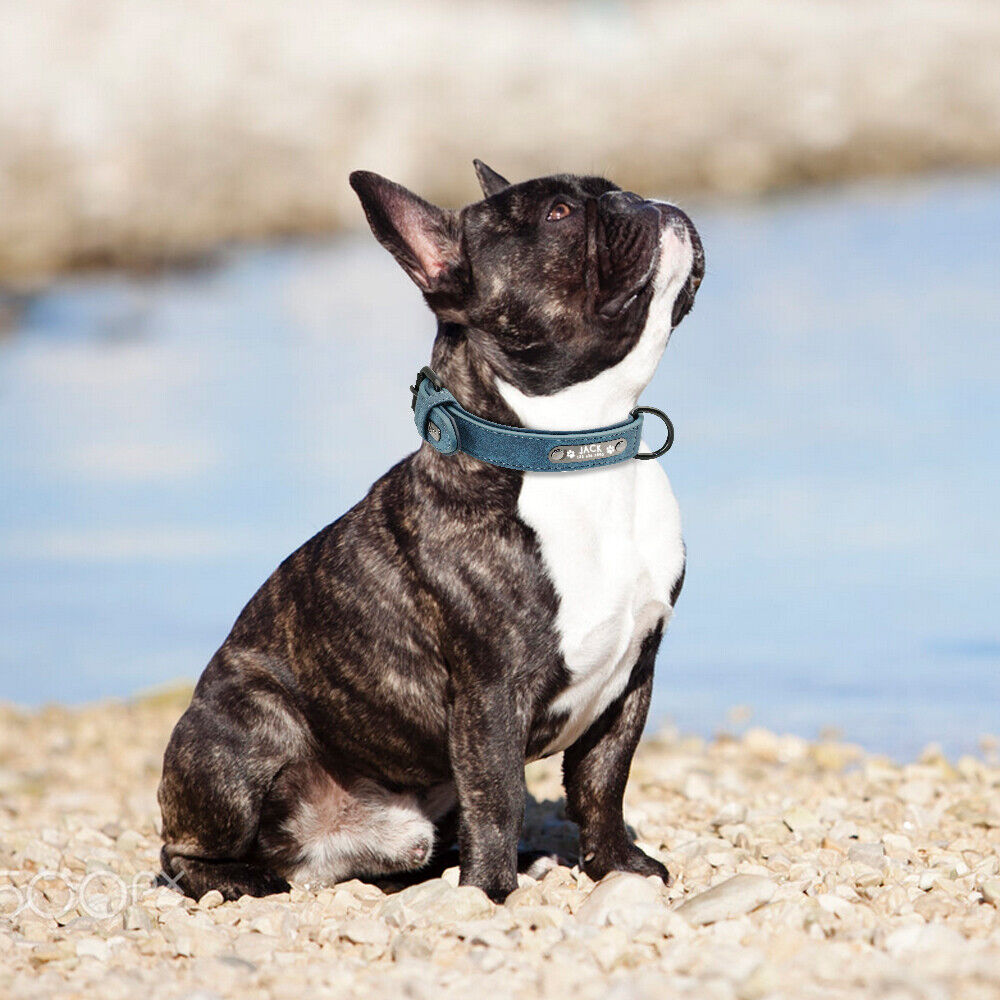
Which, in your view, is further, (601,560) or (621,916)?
(601,560)

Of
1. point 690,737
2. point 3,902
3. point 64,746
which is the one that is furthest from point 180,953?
point 64,746

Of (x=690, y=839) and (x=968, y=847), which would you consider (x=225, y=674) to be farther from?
(x=968, y=847)

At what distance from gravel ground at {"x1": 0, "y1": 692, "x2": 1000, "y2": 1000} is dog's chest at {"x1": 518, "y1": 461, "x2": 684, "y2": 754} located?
2.35 ft

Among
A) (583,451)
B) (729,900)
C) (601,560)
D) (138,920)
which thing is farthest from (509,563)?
(138,920)

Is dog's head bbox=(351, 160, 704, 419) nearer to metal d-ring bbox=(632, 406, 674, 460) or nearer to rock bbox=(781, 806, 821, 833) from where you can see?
metal d-ring bbox=(632, 406, 674, 460)

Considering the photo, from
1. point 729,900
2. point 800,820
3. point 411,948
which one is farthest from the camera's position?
point 800,820

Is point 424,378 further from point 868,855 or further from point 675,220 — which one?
point 868,855

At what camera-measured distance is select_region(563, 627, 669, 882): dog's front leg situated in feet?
17.8

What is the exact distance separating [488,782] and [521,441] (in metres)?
1.14

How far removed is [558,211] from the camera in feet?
16.7

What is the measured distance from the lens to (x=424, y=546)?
16.6ft

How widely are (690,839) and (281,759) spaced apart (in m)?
1.81

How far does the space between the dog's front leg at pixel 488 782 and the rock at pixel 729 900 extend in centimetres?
64

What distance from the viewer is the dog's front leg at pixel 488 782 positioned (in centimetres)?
494
